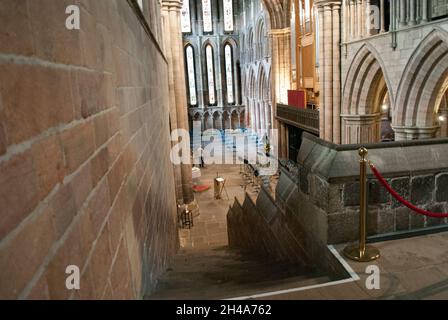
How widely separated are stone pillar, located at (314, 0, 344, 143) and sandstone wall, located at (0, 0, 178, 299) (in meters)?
11.0

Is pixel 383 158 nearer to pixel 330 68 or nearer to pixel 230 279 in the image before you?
pixel 230 279

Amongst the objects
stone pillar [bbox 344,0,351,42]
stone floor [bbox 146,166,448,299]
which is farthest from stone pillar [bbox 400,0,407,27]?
stone floor [bbox 146,166,448,299]

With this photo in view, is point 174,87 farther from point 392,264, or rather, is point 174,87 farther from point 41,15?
point 41,15

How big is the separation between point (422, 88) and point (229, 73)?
81.8 ft

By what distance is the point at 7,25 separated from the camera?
0.91 metres

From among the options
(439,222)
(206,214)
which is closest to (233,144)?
(206,214)

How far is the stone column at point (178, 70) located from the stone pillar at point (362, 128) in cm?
553

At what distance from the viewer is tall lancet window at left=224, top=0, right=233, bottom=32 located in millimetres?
30922

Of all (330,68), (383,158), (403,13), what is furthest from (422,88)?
(383,158)

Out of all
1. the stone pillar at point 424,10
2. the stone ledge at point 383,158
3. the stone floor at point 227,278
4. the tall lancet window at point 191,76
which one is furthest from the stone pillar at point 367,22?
the tall lancet window at point 191,76

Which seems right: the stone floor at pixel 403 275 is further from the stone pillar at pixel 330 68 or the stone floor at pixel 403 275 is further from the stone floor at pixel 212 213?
the stone pillar at pixel 330 68

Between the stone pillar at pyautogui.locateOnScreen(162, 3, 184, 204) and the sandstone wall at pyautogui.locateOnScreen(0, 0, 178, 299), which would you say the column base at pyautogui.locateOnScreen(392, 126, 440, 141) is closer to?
the stone pillar at pyautogui.locateOnScreen(162, 3, 184, 204)

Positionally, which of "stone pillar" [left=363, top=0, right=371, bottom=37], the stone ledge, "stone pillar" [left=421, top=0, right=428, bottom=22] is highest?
"stone pillar" [left=363, top=0, right=371, bottom=37]

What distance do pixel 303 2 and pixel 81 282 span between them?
57.4 feet
